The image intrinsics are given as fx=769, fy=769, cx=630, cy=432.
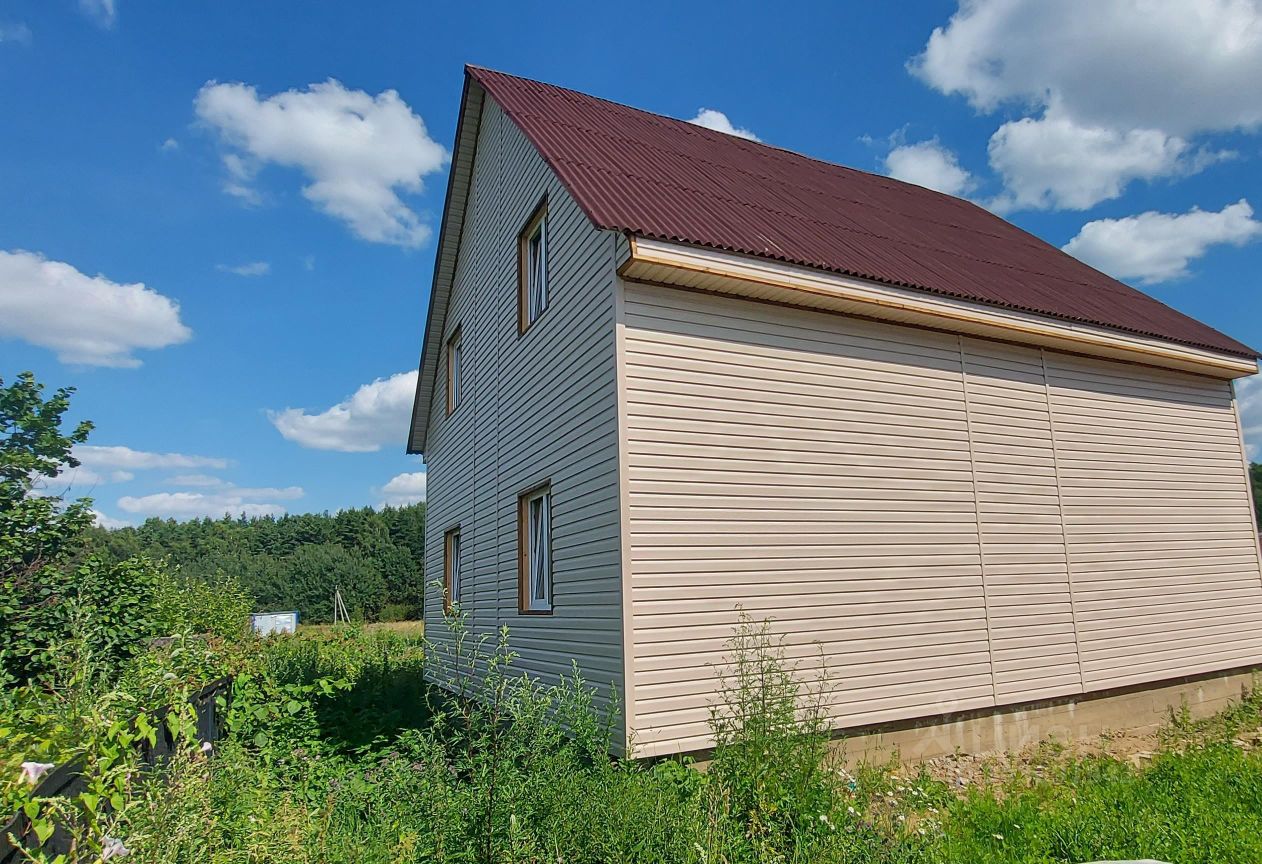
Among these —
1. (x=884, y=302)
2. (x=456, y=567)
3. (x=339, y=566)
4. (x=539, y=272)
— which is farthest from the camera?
(x=339, y=566)

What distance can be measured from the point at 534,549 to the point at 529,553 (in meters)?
0.15

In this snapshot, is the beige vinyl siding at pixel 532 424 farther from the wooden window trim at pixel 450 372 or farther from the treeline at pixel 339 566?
the treeline at pixel 339 566

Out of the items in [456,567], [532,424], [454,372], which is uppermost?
[454,372]

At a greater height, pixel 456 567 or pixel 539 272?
pixel 539 272

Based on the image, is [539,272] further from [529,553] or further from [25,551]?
[25,551]

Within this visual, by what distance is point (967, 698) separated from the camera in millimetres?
7812

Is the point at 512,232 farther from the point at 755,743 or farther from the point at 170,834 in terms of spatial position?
the point at 170,834

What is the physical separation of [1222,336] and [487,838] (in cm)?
1234

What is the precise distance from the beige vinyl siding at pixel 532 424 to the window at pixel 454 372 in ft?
0.71

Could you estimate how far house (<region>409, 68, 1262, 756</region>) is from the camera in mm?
6750

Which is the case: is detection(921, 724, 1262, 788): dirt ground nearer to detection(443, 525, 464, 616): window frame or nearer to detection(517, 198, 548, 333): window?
detection(517, 198, 548, 333): window

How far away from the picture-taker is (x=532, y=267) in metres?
9.59

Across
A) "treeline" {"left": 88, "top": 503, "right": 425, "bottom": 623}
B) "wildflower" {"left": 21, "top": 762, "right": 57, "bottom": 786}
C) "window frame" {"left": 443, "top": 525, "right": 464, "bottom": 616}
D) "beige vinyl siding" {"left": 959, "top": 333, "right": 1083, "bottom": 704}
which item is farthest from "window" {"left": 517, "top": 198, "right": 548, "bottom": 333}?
"treeline" {"left": 88, "top": 503, "right": 425, "bottom": 623}

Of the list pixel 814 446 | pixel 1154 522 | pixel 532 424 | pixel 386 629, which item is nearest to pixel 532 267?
pixel 532 424
